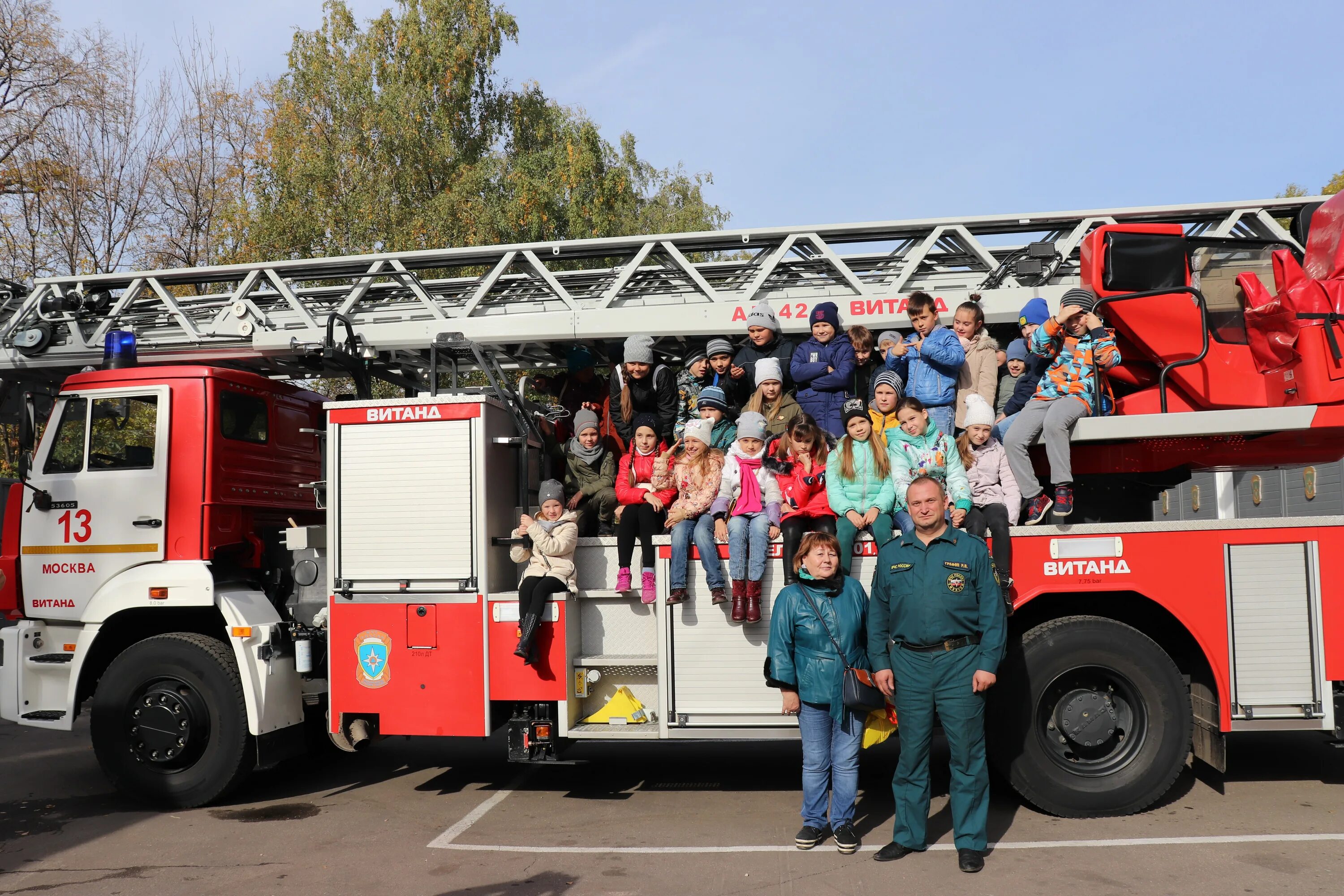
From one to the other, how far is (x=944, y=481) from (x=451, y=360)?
378 centimetres

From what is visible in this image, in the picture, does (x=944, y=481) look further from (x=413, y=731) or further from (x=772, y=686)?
A: (x=413, y=731)

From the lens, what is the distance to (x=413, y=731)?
651cm

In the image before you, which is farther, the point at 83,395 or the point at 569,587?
the point at 83,395

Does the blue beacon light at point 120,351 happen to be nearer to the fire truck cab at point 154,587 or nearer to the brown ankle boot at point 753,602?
the fire truck cab at point 154,587

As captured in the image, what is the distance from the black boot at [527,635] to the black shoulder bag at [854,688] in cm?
176

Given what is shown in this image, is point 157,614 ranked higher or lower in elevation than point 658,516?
lower

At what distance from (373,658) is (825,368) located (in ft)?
12.0

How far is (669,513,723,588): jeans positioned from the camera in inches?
243

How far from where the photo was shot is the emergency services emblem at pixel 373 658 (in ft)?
21.6

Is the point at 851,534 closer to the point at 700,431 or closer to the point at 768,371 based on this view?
the point at 700,431

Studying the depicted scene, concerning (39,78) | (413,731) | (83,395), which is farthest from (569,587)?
(39,78)

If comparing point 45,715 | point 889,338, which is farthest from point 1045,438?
point 45,715

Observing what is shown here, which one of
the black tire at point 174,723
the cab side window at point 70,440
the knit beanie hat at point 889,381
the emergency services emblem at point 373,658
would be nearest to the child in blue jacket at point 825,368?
the knit beanie hat at point 889,381

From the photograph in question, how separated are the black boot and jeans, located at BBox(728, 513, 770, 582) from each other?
1268 millimetres
